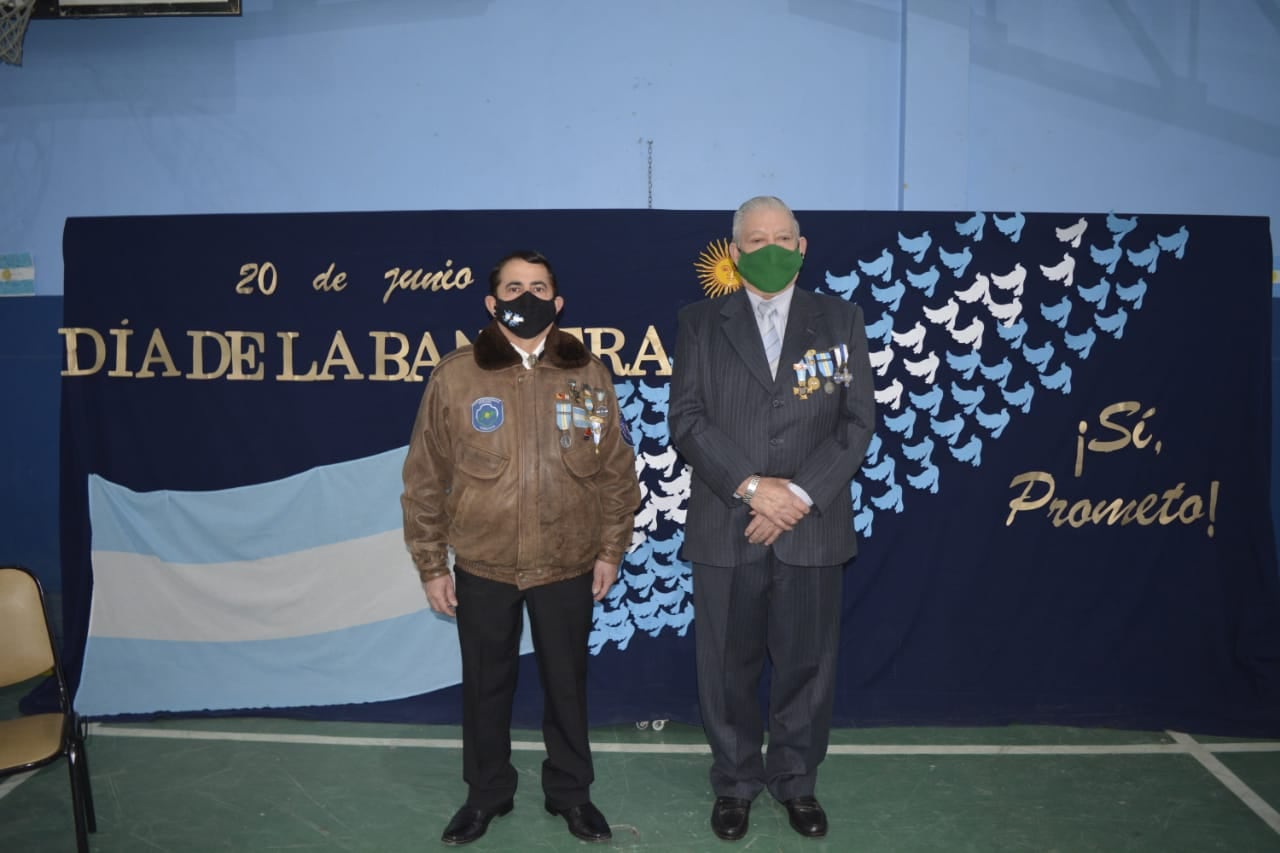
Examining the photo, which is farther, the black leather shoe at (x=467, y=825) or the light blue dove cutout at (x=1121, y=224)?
the light blue dove cutout at (x=1121, y=224)

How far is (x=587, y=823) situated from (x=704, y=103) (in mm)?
2759

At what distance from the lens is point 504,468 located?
8.41ft

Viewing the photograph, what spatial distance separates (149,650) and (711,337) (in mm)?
2480

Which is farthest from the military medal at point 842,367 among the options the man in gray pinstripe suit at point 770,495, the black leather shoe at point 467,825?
the black leather shoe at point 467,825

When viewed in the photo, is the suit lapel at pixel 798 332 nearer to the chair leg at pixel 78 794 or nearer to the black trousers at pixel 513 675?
the black trousers at pixel 513 675

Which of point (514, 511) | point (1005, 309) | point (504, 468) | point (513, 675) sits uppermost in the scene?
point (1005, 309)

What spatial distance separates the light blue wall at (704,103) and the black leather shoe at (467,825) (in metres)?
2.36

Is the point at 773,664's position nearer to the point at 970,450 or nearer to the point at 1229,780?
the point at 970,450

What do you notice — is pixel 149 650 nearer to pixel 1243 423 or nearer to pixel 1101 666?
pixel 1101 666

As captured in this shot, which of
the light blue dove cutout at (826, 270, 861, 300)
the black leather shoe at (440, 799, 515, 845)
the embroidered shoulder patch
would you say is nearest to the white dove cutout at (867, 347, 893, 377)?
the light blue dove cutout at (826, 270, 861, 300)

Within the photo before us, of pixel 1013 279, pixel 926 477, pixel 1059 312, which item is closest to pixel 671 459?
pixel 926 477

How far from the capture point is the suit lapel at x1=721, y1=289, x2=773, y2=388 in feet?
8.80

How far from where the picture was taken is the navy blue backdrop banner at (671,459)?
3508 millimetres

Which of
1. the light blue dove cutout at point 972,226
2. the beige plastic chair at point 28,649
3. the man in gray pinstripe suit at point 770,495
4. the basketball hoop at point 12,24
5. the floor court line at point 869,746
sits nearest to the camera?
the beige plastic chair at point 28,649
